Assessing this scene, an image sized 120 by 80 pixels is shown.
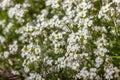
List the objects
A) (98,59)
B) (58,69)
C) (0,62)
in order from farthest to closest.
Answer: (0,62) < (58,69) < (98,59)

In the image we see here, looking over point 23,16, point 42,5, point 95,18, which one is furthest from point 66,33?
point 42,5

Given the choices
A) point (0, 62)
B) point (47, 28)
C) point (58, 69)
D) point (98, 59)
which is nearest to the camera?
point (98, 59)

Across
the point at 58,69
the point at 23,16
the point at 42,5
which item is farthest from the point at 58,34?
the point at 42,5

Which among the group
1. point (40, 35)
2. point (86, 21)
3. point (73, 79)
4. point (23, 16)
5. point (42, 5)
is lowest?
point (73, 79)

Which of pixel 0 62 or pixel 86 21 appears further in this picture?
pixel 0 62

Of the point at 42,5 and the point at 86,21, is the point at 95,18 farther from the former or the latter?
the point at 42,5

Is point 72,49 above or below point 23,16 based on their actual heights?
below
